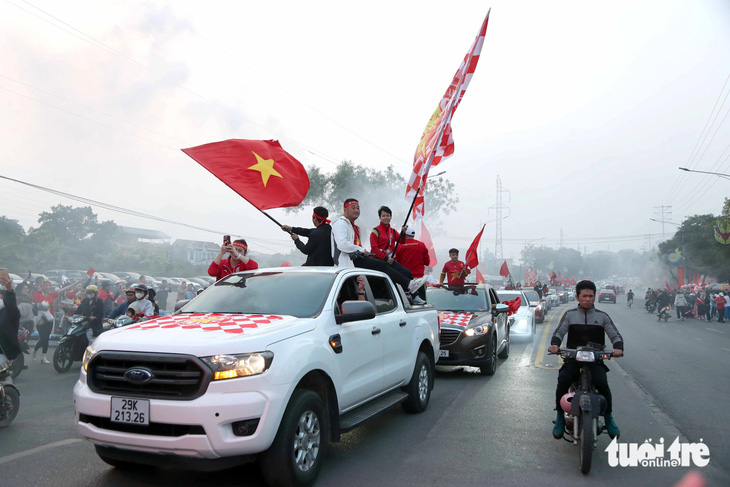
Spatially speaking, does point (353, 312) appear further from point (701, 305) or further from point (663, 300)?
point (701, 305)

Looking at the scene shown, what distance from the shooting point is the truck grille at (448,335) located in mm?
9957

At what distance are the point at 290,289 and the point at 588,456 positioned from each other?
9.59 feet

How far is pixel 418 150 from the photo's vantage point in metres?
11.5

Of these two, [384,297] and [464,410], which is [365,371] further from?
[464,410]

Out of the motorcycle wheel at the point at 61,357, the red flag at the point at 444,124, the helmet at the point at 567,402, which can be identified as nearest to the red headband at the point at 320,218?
the red flag at the point at 444,124

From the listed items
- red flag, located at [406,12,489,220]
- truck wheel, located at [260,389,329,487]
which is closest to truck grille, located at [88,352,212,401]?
truck wheel, located at [260,389,329,487]

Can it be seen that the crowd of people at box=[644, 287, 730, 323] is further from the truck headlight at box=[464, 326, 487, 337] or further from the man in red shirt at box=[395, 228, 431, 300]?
the man in red shirt at box=[395, 228, 431, 300]

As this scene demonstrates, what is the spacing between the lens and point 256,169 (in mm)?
8312

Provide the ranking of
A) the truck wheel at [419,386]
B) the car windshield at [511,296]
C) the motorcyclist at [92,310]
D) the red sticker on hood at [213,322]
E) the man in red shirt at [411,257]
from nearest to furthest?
the red sticker on hood at [213,322] < the truck wheel at [419,386] < the man in red shirt at [411,257] < the motorcyclist at [92,310] < the car windshield at [511,296]

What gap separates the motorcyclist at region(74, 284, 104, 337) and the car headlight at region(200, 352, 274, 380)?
8.15 meters

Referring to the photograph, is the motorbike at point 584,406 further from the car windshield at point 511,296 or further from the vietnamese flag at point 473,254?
the car windshield at point 511,296

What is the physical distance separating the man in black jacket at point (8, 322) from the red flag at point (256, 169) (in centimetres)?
344

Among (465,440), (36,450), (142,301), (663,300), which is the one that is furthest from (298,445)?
(663,300)

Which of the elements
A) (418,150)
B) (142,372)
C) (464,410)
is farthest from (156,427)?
(418,150)
